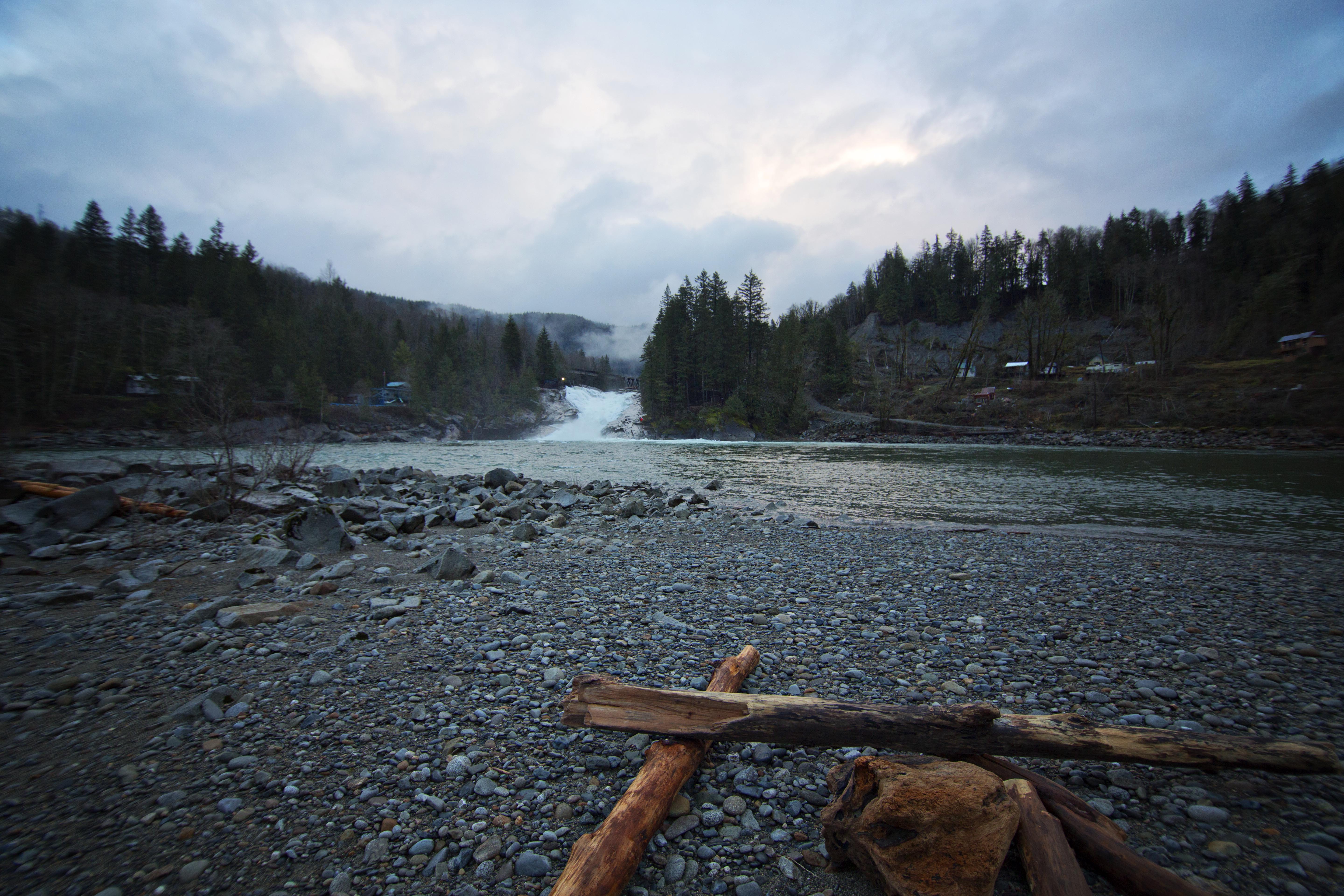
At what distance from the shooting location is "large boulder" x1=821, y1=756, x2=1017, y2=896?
1.86m

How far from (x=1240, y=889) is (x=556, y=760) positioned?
3.07m

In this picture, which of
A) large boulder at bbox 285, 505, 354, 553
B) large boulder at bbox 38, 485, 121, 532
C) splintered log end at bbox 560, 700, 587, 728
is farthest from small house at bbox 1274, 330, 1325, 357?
large boulder at bbox 38, 485, 121, 532

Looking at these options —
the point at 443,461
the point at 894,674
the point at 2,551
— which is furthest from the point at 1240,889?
the point at 443,461

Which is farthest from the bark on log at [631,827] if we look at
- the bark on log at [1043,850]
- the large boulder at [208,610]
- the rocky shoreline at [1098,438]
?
the rocky shoreline at [1098,438]

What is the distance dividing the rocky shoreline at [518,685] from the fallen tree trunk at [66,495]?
584 mm

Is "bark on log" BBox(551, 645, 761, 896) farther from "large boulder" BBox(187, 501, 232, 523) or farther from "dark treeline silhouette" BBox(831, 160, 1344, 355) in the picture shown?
"dark treeline silhouette" BBox(831, 160, 1344, 355)

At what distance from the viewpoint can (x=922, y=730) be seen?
8.05 ft

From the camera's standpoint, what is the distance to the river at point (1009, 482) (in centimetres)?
1130

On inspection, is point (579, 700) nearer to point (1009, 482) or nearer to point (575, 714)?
point (575, 714)

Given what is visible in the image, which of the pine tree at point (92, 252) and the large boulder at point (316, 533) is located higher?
the pine tree at point (92, 252)

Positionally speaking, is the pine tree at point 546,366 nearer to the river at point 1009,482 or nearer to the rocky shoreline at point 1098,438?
the river at point 1009,482

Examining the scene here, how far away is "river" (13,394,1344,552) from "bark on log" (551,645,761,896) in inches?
400

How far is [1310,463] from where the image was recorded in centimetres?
2236

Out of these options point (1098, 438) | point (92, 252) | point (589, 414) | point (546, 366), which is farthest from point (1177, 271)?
point (92, 252)
